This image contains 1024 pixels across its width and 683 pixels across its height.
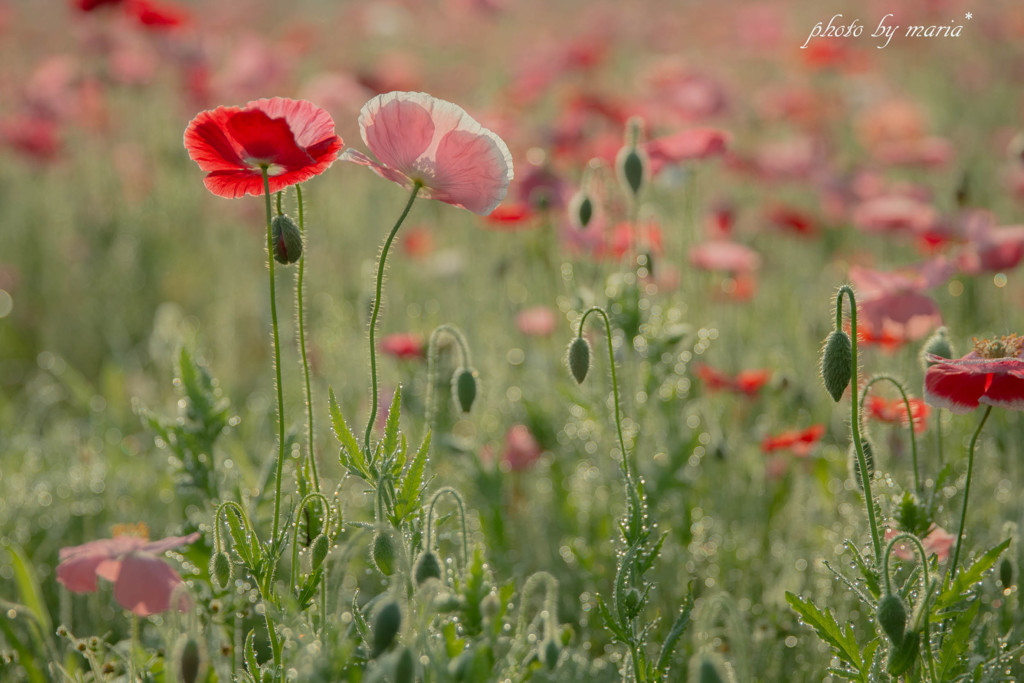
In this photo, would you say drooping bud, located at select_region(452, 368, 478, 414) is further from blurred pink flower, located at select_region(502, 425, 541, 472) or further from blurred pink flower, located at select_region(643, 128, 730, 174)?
blurred pink flower, located at select_region(643, 128, 730, 174)

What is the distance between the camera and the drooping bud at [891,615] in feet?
4.33

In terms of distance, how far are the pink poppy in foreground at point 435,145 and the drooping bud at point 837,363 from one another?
0.60 m

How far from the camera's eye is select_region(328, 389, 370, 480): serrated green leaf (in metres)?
1.47

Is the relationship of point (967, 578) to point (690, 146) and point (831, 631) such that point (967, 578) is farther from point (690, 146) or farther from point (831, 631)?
point (690, 146)

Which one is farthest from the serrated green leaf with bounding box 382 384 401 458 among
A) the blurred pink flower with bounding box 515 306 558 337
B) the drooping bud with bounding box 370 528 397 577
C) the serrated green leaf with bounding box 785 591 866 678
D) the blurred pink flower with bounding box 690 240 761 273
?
the blurred pink flower with bounding box 690 240 761 273

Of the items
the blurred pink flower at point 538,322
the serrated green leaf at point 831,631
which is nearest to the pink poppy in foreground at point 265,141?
the serrated green leaf at point 831,631

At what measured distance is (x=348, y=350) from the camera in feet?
11.4

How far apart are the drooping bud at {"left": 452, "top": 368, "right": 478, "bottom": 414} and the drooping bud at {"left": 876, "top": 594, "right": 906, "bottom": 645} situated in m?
0.82

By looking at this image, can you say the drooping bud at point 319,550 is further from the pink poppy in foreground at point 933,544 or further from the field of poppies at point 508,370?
the pink poppy in foreground at point 933,544

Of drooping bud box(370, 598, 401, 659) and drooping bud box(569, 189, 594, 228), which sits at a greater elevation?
drooping bud box(569, 189, 594, 228)

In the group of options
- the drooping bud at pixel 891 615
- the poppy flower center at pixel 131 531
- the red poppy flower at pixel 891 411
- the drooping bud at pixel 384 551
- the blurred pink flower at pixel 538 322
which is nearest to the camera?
the drooping bud at pixel 891 615

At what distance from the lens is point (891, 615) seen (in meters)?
1.32

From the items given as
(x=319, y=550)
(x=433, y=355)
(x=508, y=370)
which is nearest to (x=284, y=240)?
(x=433, y=355)

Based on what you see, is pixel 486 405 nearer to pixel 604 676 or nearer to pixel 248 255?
pixel 604 676
